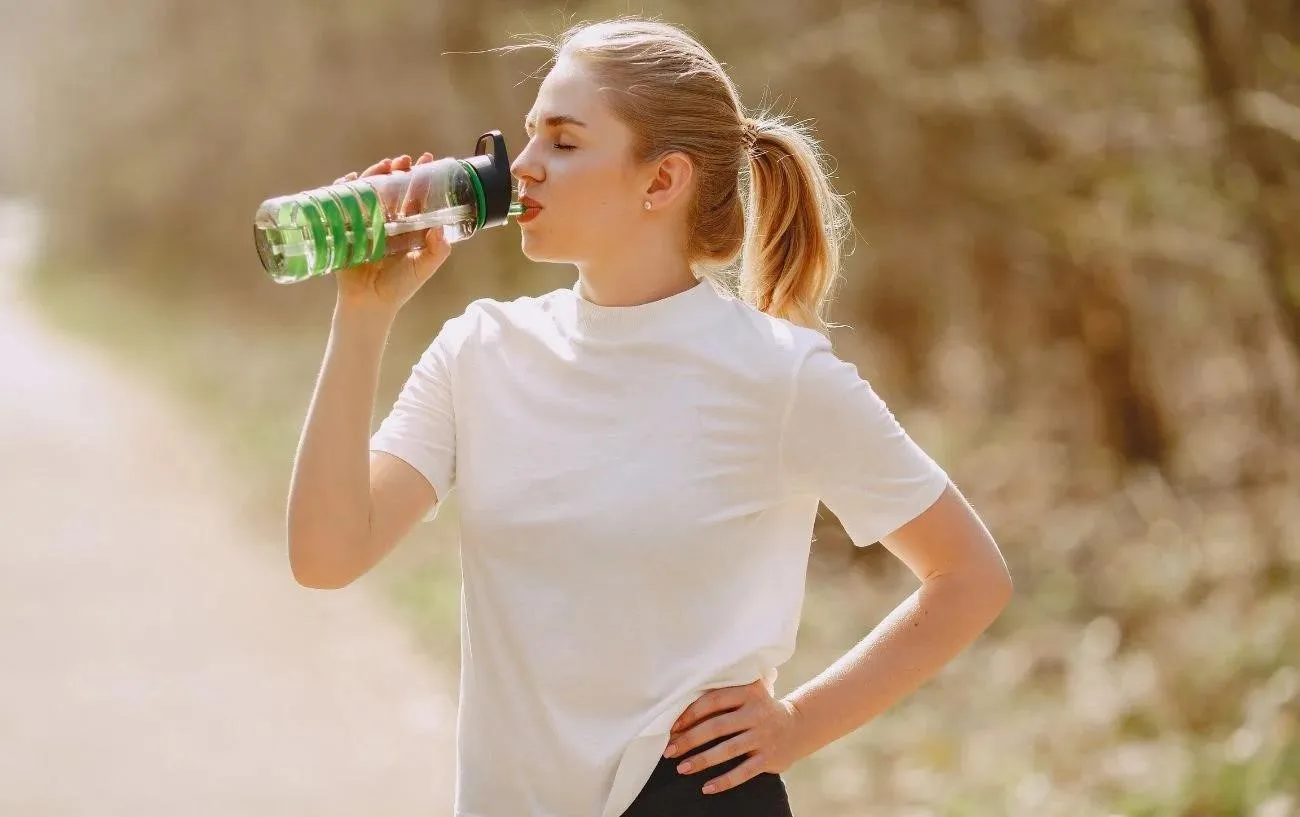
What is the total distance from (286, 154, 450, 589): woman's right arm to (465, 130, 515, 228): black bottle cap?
8cm

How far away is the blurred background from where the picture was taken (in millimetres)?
4914

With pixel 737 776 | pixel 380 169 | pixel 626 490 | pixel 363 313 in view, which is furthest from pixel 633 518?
pixel 380 169

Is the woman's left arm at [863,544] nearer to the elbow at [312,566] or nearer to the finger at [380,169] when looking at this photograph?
the elbow at [312,566]

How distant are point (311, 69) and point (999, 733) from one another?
9.32m

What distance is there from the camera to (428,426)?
83.7 inches

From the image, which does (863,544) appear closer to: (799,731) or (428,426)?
(799,731)

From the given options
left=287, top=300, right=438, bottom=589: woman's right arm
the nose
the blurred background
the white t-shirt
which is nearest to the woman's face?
the nose

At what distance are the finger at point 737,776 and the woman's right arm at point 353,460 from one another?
1.75ft

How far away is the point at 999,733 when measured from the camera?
5.12 metres

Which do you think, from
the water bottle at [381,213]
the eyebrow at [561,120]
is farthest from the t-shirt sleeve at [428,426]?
the eyebrow at [561,120]

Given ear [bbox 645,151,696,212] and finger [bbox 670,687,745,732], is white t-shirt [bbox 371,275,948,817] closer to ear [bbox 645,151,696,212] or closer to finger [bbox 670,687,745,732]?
finger [bbox 670,687,745,732]

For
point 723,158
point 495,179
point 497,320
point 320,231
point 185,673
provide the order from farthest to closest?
point 185,673
point 723,158
point 497,320
point 495,179
point 320,231

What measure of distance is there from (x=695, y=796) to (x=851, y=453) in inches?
18.9

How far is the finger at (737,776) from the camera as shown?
1.97 metres
